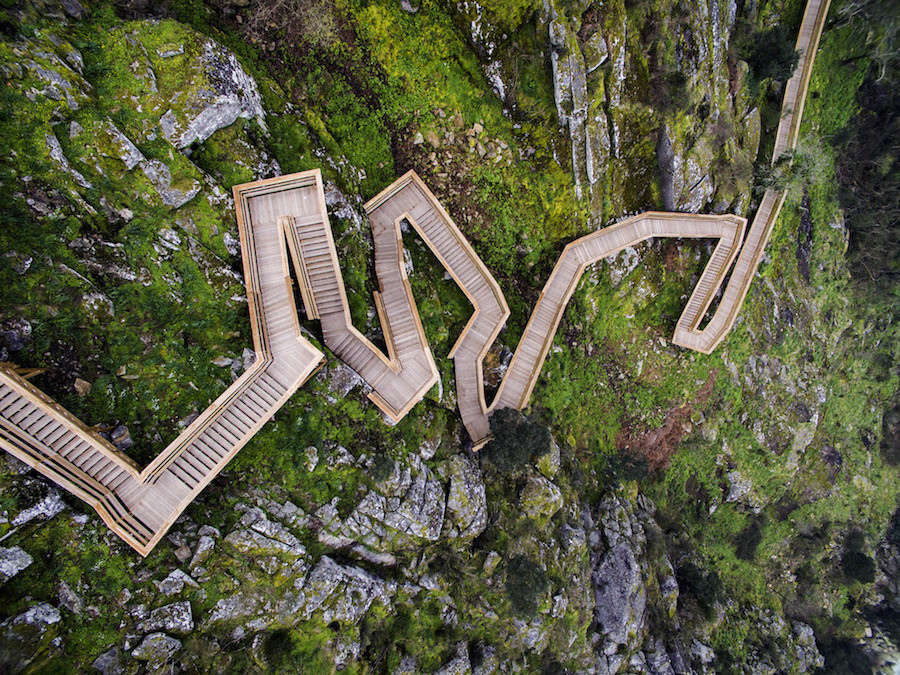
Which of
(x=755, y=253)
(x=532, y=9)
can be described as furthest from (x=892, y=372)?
(x=532, y=9)

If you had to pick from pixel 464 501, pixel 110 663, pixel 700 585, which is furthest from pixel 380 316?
pixel 700 585

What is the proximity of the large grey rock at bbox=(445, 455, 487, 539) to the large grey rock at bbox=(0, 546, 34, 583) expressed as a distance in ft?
54.3

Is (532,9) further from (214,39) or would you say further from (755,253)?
(755,253)

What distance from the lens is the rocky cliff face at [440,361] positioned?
50.7 feet

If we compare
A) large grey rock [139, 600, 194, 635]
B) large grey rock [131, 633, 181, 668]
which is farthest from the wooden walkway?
large grey rock [131, 633, 181, 668]

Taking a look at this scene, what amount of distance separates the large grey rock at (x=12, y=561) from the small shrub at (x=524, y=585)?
66.6 feet

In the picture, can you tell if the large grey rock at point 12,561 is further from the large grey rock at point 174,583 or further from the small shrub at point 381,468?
the small shrub at point 381,468

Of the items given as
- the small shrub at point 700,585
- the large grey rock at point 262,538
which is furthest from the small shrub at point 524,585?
the small shrub at point 700,585

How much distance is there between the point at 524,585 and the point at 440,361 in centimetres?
1316

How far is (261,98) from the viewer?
799 inches

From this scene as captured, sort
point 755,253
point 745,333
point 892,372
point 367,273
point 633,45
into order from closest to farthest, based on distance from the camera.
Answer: point 367,273 < point 633,45 < point 755,253 < point 745,333 < point 892,372

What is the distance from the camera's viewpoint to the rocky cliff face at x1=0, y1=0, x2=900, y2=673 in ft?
50.7

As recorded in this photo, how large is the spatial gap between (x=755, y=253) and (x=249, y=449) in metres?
38.0

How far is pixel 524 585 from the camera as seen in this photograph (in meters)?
20.3
